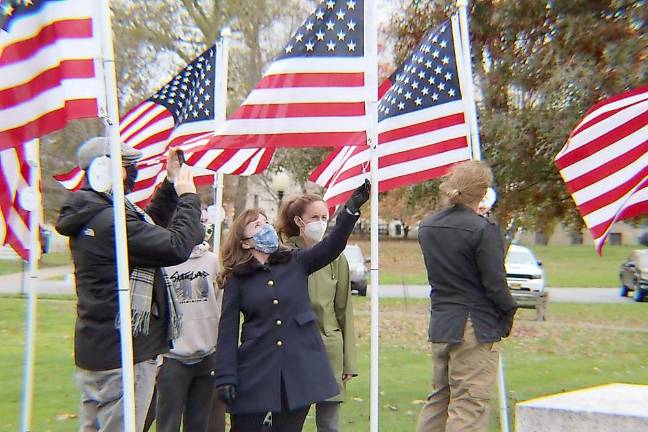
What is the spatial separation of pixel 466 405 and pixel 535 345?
355 inches

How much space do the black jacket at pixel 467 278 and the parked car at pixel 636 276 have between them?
2176 cm

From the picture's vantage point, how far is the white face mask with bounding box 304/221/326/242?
19.3ft

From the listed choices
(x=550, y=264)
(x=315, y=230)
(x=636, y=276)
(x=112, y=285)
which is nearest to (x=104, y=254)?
(x=112, y=285)

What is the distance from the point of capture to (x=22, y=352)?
1278 centimetres

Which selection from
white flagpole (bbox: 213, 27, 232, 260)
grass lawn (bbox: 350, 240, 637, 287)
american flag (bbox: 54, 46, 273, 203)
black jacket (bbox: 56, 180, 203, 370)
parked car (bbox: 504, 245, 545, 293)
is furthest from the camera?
grass lawn (bbox: 350, 240, 637, 287)

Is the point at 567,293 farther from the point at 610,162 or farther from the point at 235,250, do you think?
the point at 235,250

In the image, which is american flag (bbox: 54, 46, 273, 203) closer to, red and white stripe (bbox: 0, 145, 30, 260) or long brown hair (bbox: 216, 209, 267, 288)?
red and white stripe (bbox: 0, 145, 30, 260)

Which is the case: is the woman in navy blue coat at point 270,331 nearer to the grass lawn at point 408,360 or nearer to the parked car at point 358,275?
the grass lawn at point 408,360

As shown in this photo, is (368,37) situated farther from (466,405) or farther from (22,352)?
(22,352)

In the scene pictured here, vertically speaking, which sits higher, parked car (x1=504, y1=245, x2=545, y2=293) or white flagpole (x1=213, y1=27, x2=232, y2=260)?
white flagpole (x1=213, y1=27, x2=232, y2=260)

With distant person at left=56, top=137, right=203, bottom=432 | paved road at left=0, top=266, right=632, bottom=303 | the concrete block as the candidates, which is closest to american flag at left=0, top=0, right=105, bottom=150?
distant person at left=56, top=137, right=203, bottom=432

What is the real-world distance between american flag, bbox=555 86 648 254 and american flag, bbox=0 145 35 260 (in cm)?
405

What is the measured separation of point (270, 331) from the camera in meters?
5.12

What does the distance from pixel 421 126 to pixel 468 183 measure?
104cm
